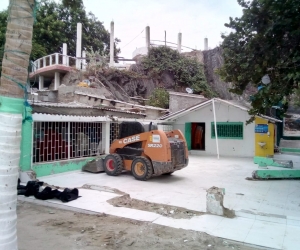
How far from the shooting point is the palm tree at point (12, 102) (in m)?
2.74

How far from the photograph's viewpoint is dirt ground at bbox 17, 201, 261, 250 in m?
3.98

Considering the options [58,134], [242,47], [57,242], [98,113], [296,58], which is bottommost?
[57,242]

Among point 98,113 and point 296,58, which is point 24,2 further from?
point 98,113

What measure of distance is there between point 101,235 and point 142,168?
13.9ft

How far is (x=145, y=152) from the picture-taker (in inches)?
333

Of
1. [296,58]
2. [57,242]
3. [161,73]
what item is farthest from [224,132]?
[57,242]

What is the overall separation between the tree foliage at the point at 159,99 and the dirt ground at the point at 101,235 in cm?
1610

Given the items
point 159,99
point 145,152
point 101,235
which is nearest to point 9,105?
point 101,235

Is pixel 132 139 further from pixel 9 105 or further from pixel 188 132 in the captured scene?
pixel 188 132

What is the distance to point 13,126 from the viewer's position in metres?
2.79

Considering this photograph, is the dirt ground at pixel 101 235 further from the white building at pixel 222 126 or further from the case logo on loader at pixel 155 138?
the white building at pixel 222 126

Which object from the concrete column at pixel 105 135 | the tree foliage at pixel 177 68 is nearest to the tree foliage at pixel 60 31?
the tree foliage at pixel 177 68

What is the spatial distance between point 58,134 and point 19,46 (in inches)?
281

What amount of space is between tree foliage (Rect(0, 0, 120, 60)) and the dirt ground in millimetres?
19511
